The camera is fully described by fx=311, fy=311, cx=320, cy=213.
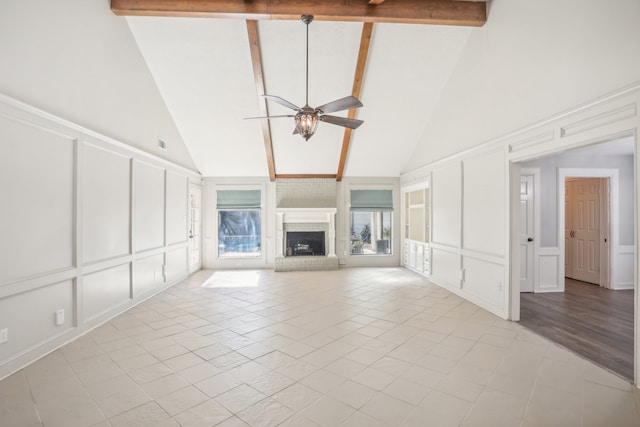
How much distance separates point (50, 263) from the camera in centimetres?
323

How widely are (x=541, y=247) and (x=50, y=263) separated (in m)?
7.25

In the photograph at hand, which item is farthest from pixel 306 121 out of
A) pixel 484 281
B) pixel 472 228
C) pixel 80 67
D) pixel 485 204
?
pixel 484 281

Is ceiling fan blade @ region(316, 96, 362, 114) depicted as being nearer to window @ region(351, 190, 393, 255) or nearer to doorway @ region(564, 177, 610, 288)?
window @ region(351, 190, 393, 255)

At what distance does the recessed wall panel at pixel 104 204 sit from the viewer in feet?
12.3

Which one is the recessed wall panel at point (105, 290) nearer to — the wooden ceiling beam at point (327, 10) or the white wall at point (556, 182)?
the wooden ceiling beam at point (327, 10)

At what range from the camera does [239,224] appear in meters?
8.42

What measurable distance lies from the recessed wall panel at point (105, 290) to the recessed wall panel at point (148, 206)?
0.56 metres

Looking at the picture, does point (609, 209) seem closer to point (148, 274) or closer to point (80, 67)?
point (148, 274)

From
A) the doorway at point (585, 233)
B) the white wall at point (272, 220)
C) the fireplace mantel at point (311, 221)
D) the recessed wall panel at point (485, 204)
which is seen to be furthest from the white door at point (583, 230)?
the fireplace mantel at point (311, 221)

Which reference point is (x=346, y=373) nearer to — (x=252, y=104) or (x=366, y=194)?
(x=252, y=104)

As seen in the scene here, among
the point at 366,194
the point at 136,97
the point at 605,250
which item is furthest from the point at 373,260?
the point at 136,97

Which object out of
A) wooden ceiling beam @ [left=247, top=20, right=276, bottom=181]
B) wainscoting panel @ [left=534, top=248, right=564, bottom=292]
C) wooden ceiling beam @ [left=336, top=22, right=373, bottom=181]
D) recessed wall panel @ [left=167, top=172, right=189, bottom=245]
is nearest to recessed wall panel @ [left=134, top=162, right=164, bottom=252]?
recessed wall panel @ [left=167, top=172, right=189, bottom=245]

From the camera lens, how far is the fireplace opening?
8289 millimetres

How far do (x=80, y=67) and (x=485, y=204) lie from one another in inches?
220
